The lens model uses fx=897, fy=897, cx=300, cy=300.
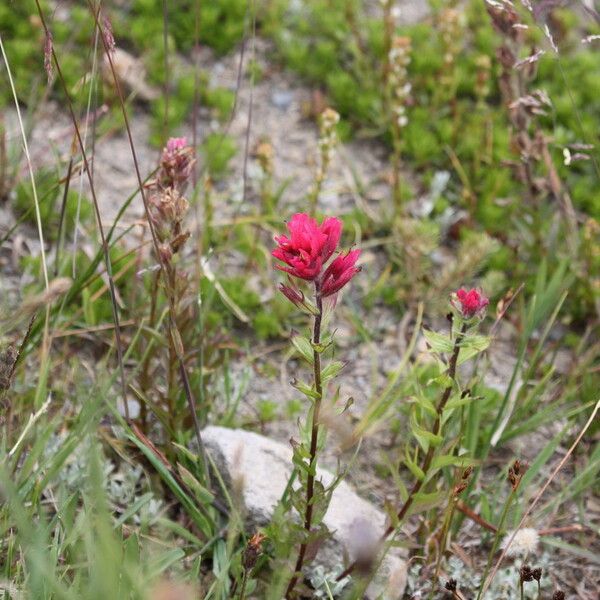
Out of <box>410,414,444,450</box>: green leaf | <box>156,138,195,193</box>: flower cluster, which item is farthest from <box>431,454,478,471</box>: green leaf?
<box>156,138,195,193</box>: flower cluster

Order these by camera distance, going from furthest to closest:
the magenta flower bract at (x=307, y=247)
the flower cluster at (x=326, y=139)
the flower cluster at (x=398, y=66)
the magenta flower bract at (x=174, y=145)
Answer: the flower cluster at (x=398, y=66) < the flower cluster at (x=326, y=139) < the magenta flower bract at (x=174, y=145) < the magenta flower bract at (x=307, y=247)

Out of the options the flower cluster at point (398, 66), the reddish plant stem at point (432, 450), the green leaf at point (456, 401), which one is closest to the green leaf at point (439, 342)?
the reddish plant stem at point (432, 450)

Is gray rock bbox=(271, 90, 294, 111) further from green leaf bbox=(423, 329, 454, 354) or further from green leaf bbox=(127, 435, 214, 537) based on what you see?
green leaf bbox=(423, 329, 454, 354)

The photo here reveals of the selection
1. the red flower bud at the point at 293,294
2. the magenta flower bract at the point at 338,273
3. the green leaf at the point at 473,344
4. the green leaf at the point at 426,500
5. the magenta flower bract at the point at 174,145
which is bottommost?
the green leaf at the point at 426,500

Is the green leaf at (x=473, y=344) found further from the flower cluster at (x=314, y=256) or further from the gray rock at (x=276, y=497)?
the gray rock at (x=276, y=497)

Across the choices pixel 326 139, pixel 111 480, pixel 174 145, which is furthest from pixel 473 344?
pixel 326 139

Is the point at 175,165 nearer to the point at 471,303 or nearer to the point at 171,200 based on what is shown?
the point at 171,200

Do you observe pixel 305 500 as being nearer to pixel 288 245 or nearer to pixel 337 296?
pixel 337 296
